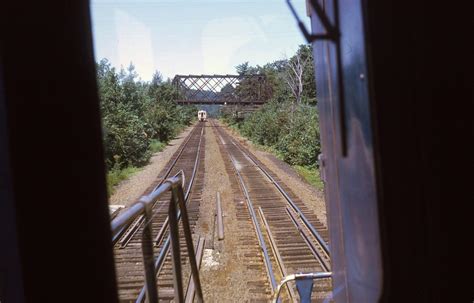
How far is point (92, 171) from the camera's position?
124cm

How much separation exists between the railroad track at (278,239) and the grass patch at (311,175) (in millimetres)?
1826

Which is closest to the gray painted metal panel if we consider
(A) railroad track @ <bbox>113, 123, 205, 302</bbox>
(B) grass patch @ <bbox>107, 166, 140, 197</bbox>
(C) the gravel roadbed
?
(A) railroad track @ <bbox>113, 123, 205, 302</bbox>

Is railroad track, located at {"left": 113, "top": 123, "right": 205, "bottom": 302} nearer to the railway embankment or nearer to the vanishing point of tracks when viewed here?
the vanishing point of tracks

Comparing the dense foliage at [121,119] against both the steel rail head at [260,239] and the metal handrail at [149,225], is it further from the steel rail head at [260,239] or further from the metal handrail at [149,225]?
the metal handrail at [149,225]

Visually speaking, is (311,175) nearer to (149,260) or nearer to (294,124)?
(294,124)

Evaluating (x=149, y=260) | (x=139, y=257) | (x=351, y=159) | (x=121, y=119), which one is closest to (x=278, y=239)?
(x=139, y=257)

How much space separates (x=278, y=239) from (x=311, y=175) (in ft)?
27.5

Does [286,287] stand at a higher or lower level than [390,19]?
lower

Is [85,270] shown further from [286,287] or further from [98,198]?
[286,287]

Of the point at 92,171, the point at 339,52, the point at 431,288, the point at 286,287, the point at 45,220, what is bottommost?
the point at 286,287

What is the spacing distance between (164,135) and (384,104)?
3140cm

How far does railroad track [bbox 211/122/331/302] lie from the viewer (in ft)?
16.7

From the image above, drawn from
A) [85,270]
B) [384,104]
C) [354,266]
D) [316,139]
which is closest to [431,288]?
[354,266]

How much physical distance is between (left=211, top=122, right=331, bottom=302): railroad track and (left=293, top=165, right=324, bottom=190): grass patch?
1.83m
